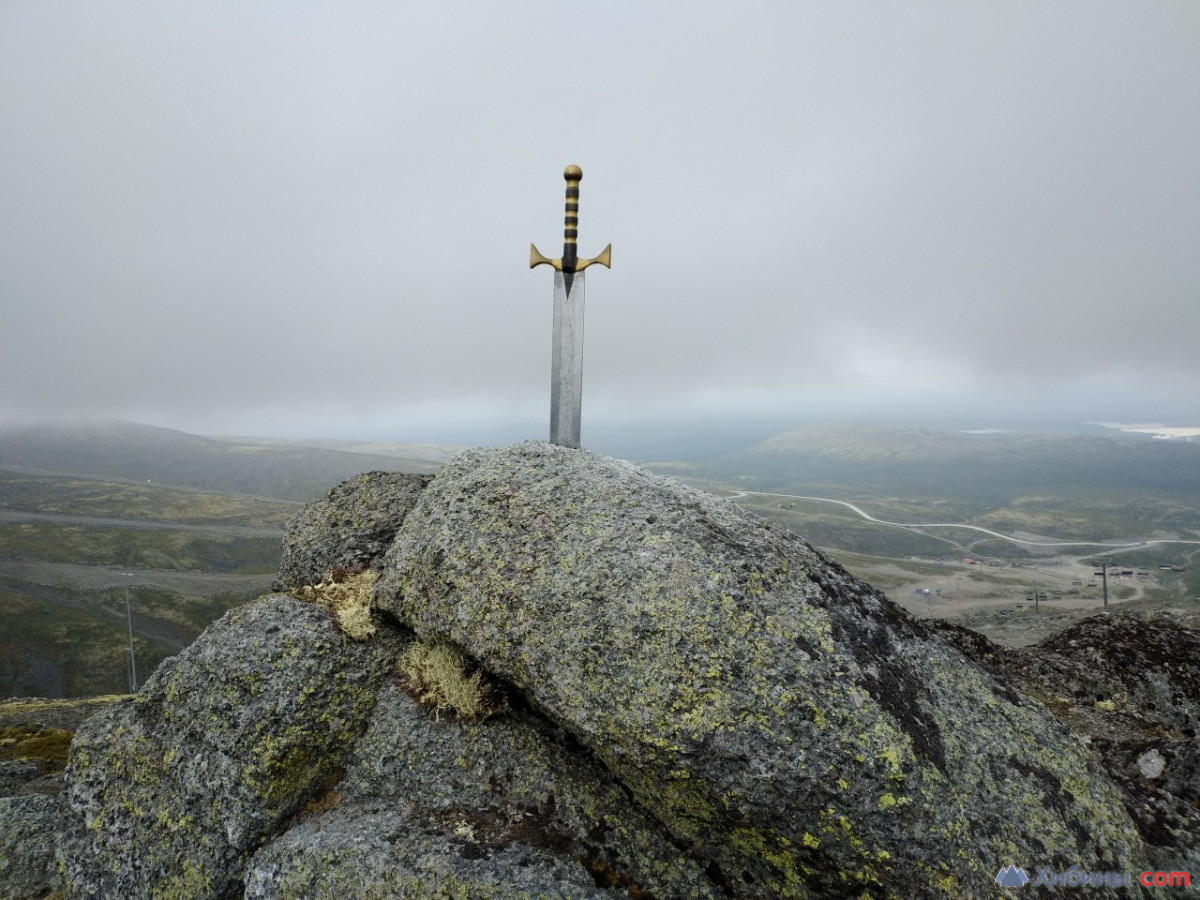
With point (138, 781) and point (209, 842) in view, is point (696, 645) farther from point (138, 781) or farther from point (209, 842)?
point (138, 781)

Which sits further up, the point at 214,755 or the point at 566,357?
the point at 566,357

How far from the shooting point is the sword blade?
13.9 metres

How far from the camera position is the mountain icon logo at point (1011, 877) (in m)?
6.47

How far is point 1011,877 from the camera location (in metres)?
6.53

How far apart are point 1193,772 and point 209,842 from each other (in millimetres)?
15606

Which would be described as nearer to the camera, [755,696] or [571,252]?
[755,696]

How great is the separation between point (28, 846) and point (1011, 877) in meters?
14.6

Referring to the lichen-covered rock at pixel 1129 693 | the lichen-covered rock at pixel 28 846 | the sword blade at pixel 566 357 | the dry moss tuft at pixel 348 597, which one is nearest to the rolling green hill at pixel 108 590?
the lichen-covered rock at pixel 28 846

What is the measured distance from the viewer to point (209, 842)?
317 inches

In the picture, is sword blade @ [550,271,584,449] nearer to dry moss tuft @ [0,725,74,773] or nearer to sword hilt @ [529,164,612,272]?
sword hilt @ [529,164,612,272]

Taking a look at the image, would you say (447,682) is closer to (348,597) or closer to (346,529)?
(348,597)

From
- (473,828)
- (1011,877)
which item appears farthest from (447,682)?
(1011,877)

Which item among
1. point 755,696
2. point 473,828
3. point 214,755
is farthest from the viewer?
point 214,755

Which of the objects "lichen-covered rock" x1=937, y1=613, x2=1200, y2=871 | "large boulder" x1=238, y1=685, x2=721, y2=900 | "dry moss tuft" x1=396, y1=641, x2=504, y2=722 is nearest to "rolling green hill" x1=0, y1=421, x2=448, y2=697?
"dry moss tuft" x1=396, y1=641, x2=504, y2=722
